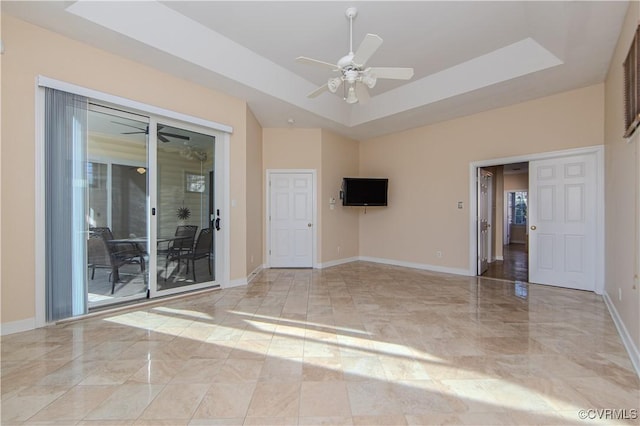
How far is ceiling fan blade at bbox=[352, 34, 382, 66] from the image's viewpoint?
8.02ft

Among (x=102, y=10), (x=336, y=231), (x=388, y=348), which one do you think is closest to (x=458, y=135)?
(x=336, y=231)

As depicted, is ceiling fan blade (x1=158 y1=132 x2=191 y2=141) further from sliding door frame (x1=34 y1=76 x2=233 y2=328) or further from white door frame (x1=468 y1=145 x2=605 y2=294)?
white door frame (x1=468 y1=145 x2=605 y2=294)

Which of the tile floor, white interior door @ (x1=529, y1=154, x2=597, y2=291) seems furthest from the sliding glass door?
white interior door @ (x1=529, y1=154, x2=597, y2=291)

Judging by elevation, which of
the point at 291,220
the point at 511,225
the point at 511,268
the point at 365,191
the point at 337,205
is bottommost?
the point at 511,268

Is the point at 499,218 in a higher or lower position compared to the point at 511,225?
higher

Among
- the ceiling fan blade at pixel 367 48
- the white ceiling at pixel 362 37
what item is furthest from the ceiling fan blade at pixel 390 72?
the white ceiling at pixel 362 37

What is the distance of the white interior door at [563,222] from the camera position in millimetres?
4137

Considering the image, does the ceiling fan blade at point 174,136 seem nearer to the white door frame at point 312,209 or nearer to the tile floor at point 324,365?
the white door frame at point 312,209

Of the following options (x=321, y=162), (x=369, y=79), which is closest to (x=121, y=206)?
(x=369, y=79)

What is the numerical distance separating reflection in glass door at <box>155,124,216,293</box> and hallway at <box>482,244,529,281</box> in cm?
495

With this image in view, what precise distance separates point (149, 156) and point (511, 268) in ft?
22.6

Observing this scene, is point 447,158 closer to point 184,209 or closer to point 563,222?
point 563,222

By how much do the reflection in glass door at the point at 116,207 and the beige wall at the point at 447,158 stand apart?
15.4 ft

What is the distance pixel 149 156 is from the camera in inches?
144
